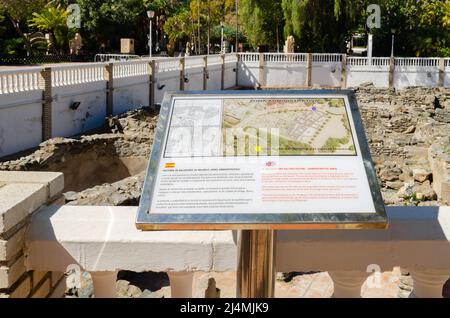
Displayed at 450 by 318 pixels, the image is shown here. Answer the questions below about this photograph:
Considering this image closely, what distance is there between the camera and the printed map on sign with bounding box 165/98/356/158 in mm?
2871

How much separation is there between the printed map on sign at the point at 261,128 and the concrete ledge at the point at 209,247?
443 millimetres

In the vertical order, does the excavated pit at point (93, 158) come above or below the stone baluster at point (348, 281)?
below

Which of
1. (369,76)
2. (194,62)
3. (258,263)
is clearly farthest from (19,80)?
(369,76)

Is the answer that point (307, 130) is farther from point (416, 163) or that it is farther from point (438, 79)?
point (438, 79)

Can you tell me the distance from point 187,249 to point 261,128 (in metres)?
0.72

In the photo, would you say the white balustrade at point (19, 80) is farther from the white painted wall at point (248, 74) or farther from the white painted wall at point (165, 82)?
the white painted wall at point (248, 74)

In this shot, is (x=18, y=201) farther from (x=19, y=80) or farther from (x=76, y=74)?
(x=76, y=74)

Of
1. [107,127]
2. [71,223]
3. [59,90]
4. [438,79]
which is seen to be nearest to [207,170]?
[71,223]

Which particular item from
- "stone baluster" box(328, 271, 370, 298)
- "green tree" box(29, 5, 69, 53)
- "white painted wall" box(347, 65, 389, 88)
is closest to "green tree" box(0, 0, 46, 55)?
"green tree" box(29, 5, 69, 53)

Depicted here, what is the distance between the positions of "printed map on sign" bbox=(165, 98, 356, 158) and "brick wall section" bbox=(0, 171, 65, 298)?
2.59 feet

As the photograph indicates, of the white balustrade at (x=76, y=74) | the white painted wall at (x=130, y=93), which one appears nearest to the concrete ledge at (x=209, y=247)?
the white balustrade at (x=76, y=74)

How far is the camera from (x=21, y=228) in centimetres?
293

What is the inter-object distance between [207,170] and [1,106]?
1429cm

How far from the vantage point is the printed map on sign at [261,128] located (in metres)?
2.87
